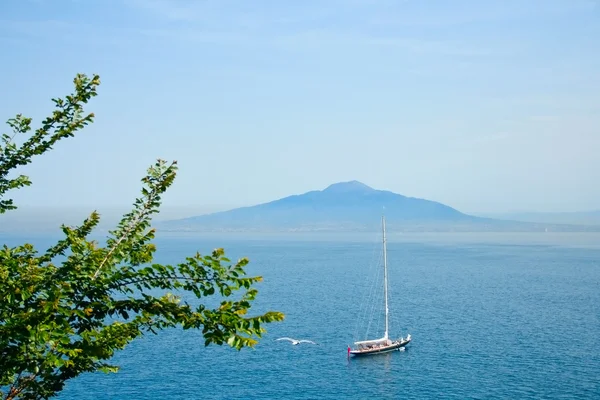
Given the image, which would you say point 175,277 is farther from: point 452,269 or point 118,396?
point 452,269

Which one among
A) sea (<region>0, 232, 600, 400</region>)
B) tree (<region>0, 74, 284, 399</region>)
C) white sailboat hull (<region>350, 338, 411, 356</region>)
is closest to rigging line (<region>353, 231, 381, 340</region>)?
sea (<region>0, 232, 600, 400</region>)

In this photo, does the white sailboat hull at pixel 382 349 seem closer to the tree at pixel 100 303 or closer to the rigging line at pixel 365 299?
the rigging line at pixel 365 299

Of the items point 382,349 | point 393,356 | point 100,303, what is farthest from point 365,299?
point 100,303

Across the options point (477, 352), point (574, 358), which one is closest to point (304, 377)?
point (477, 352)

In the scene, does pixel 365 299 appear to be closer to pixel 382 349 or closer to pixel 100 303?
pixel 382 349

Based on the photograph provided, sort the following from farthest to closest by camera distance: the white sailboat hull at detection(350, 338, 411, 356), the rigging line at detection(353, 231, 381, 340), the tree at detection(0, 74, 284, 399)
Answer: the rigging line at detection(353, 231, 381, 340)
the white sailboat hull at detection(350, 338, 411, 356)
the tree at detection(0, 74, 284, 399)

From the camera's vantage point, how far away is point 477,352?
77.8m

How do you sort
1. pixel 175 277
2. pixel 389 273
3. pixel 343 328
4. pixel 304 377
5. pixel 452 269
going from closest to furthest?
1. pixel 175 277
2. pixel 304 377
3. pixel 343 328
4. pixel 389 273
5. pixel 452 269

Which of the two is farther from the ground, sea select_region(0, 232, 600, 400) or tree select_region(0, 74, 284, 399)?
tree select_region(0, 74, 284, 399)

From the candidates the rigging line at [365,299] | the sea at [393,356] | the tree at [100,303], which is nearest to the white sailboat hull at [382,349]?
A: the sea at [393,356]

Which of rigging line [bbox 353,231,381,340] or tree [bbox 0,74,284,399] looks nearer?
tree [bbox 0,74,284,399]

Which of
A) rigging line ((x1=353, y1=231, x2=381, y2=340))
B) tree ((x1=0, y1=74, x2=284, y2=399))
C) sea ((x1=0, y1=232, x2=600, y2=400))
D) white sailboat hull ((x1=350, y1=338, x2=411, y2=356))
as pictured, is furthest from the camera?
rigging line ((x1=353, y1=231, x2=381, y2=340))

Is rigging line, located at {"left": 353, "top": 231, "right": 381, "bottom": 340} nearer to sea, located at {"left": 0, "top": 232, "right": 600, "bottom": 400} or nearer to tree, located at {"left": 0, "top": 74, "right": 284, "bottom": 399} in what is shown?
sea, located at {"left": 0, "top": 232, "right": 600, "bottom": 400}

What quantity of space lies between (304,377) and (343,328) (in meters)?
27.8
